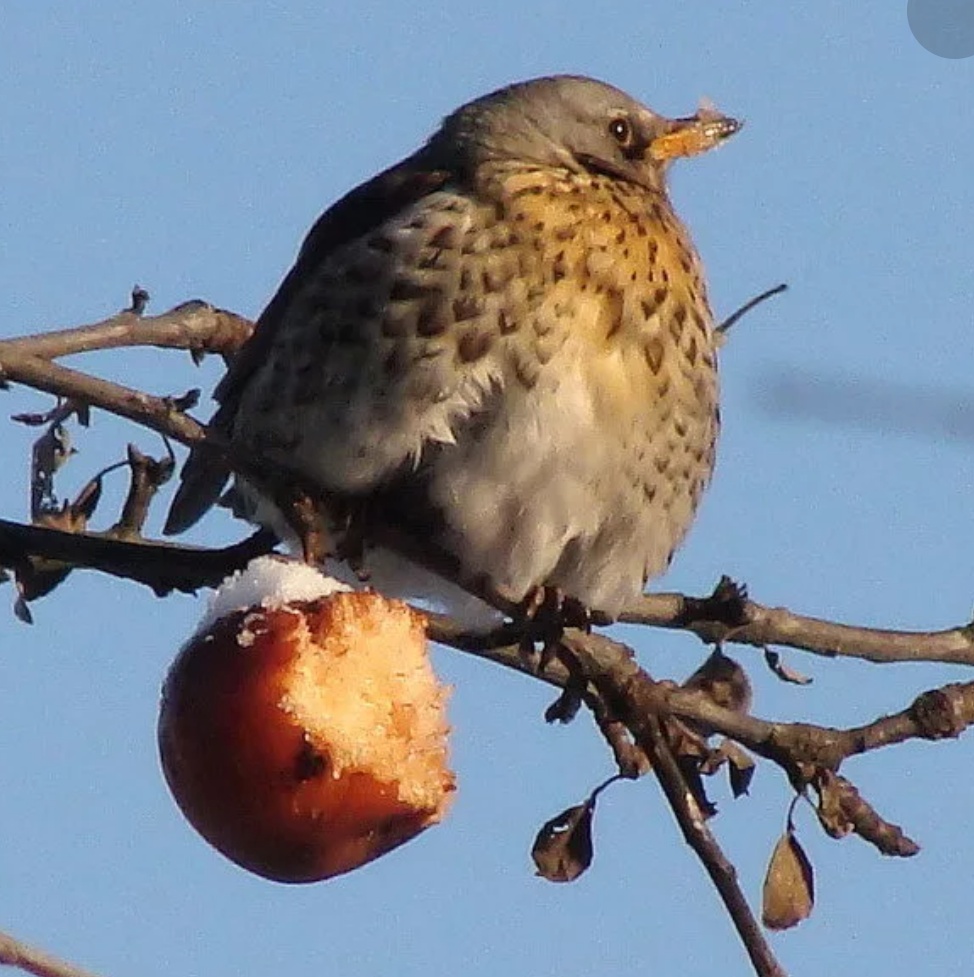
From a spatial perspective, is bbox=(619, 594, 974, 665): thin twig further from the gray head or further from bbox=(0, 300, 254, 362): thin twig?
the gray head

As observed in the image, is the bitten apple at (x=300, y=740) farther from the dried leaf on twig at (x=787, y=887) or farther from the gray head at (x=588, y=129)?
the gray head at (x=588, y=129)

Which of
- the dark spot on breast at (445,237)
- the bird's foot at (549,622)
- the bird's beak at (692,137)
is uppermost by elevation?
the bird's beak at (692,137)

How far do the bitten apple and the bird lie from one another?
86cm

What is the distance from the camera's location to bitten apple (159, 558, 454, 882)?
2268 millimetres

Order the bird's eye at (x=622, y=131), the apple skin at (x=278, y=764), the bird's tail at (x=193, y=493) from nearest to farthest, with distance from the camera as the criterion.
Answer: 1. the apple skin at (x=278, y=764)
2. the bird's tail at (x=193, y=493)
3. the bird's eye at (x=622, y=131)

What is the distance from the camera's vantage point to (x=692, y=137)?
4141mm

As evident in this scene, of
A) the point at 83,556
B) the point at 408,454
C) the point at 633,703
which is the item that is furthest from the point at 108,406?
the point at 408,454

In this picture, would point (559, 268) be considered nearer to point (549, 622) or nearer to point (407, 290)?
point (407, 290)

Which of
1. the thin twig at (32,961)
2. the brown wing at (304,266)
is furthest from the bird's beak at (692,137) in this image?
the thin twig at (32,961)

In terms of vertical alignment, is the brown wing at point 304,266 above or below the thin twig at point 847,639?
above

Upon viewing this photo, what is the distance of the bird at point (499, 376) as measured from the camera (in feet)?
11.3

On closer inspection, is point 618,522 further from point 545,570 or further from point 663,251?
point 663,251

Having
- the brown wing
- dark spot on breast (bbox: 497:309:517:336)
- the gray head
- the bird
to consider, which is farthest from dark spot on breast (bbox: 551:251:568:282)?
the gray head

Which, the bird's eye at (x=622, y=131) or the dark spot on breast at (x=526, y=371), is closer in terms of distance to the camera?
the dark spot on breast at (x=526, y=371)
